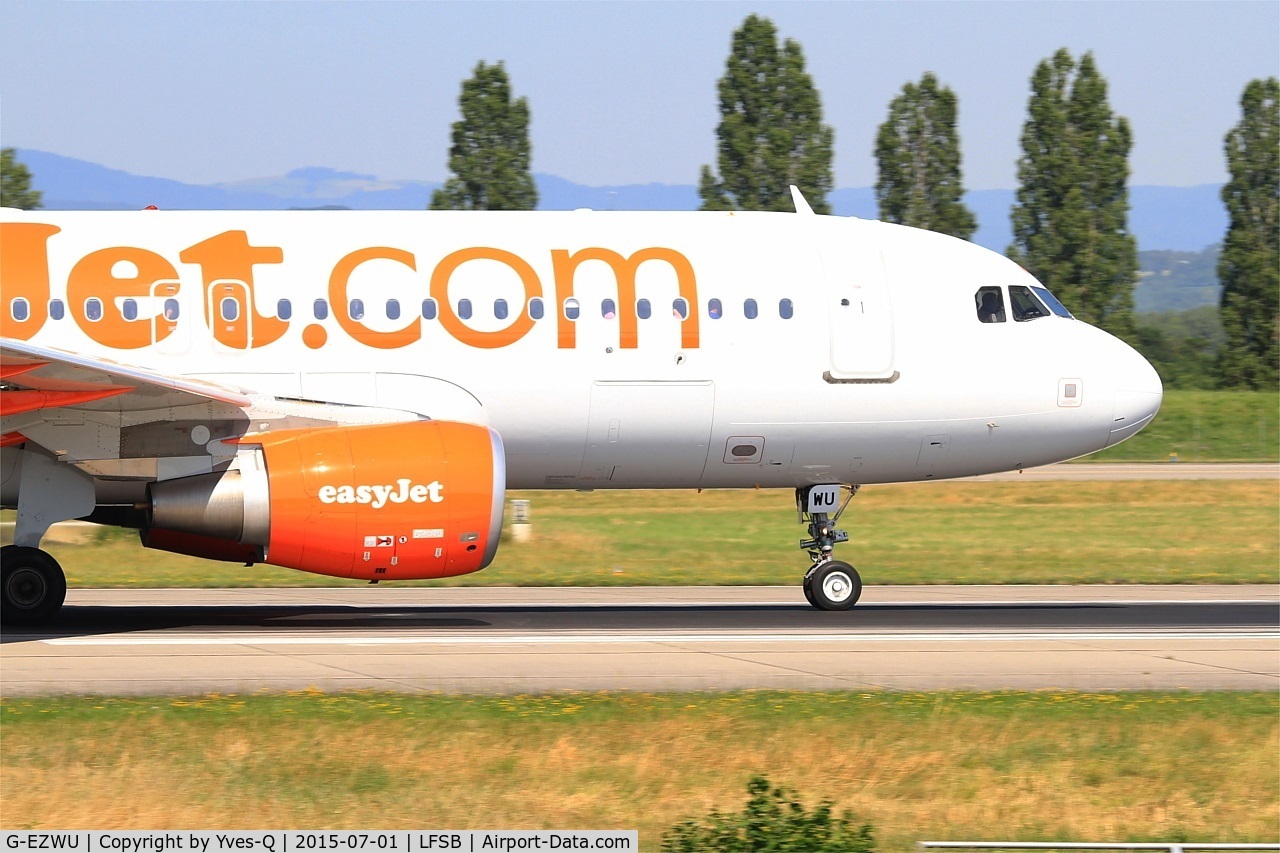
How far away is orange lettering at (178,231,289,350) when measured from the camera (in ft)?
58.2

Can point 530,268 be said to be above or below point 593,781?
above

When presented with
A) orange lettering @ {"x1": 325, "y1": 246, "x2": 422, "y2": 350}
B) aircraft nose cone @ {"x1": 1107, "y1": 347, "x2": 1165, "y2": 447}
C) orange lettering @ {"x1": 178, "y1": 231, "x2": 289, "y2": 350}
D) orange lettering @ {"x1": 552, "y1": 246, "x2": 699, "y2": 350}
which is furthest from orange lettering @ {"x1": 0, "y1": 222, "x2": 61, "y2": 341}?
aircraft nose cone @ {"x1": 1107, "y1": 347, "x2": 1165, "y2": 447}

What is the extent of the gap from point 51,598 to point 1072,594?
45.4 ft

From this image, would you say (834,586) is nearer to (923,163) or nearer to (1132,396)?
(1132,396)

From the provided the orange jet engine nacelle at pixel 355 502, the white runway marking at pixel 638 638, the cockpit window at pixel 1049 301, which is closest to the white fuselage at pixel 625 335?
the cockpit window at pixel 1049 301

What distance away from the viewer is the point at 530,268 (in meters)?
18.3

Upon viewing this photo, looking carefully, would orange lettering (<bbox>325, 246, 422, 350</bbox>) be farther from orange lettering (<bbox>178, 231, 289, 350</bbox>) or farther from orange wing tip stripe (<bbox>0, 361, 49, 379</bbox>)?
orange wing tip stripe (<bbox>0, 361, 49, 379</bbox>)

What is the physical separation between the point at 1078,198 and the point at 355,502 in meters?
54.9

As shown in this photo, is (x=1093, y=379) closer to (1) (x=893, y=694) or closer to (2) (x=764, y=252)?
(2) (x=764, y=252)

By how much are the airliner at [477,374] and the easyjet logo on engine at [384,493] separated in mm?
23

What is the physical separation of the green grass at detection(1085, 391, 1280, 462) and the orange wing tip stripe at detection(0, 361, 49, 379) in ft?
143

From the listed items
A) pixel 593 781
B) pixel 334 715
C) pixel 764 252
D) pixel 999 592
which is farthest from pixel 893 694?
pixel 999 592

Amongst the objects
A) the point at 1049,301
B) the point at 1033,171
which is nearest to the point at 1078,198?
the point at 1033,171
